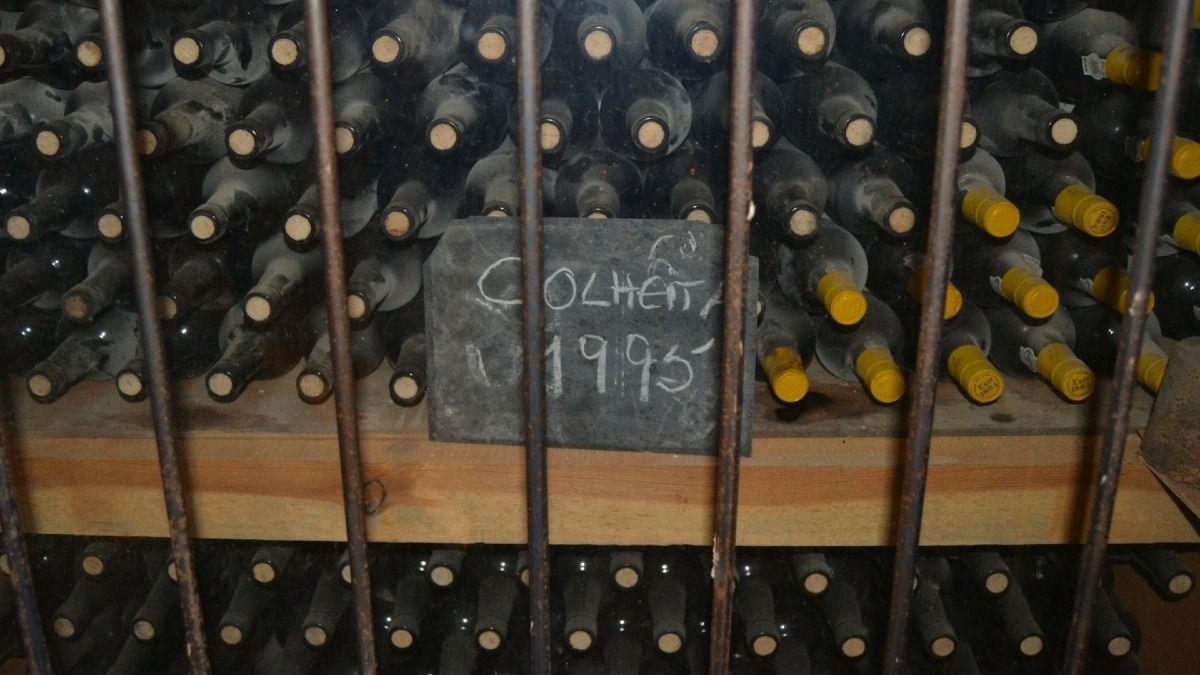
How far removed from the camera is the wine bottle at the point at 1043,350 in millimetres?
828

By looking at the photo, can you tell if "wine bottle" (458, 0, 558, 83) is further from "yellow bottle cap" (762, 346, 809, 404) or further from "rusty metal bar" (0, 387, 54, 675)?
"rusty metal bar" (0, 387, 54, 675)

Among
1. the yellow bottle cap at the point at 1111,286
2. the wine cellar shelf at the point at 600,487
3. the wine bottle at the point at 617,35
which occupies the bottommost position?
the wine cellar shelf at the point at 600,487

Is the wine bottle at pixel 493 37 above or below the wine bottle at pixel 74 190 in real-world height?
above

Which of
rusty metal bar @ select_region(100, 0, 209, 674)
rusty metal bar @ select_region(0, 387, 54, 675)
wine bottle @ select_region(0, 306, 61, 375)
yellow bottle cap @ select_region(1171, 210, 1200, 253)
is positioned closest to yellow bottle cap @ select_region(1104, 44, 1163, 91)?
yellow bottle cap @ select_region(1171, 210, 1200, 253)

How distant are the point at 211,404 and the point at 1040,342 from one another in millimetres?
748

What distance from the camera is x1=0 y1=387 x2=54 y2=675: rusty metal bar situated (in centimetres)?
51

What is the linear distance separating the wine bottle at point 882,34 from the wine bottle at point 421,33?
36 centimetres

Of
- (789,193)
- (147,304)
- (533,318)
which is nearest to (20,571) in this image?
(147,304)

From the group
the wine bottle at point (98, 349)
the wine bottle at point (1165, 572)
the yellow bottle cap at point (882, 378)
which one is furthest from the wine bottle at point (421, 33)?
the wine bottle at point (1165, 572)

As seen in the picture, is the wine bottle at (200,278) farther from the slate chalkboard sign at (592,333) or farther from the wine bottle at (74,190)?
the slate chalkboard sign at (592,333)

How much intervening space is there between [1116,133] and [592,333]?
54 centimetres

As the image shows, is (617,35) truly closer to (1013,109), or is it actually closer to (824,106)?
(824,106)

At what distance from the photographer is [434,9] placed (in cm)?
88

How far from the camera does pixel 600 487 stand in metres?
0.77
